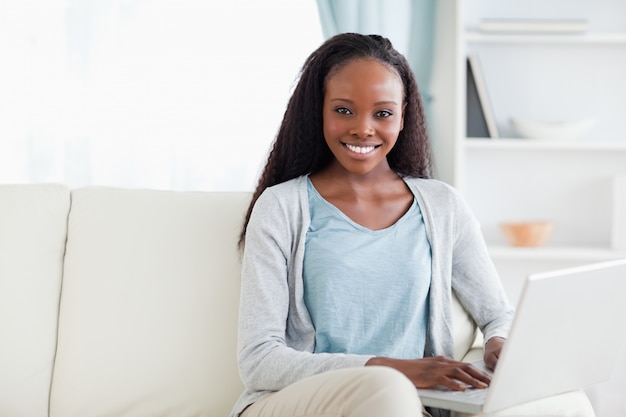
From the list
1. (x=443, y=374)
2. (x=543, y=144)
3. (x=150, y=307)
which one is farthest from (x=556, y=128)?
(x=443, y=374)

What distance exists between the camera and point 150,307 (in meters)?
2.02

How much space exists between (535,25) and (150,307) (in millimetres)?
1652

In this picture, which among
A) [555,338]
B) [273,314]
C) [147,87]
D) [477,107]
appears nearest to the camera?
[555,338]

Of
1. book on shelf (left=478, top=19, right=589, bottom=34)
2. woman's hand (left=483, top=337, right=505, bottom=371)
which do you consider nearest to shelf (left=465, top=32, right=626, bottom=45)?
book on shelf (left=478, top=19, right=589, bottom=34)

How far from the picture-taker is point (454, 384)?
1.48m

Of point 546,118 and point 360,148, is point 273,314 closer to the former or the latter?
point 360,148

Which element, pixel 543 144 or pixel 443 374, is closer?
pixel 443 374

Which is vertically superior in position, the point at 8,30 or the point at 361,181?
the point at 8,30

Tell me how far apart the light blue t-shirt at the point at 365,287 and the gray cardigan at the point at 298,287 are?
0.09 ft

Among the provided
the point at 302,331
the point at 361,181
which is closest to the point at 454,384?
the point at 302,331

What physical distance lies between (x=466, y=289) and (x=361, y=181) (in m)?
0.32

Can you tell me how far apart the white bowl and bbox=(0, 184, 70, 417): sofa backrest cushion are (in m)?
1.57

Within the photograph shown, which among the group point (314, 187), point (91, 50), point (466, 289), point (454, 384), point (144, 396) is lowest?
point (144, 396)

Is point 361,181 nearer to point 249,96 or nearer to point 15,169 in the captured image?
point 249,96
